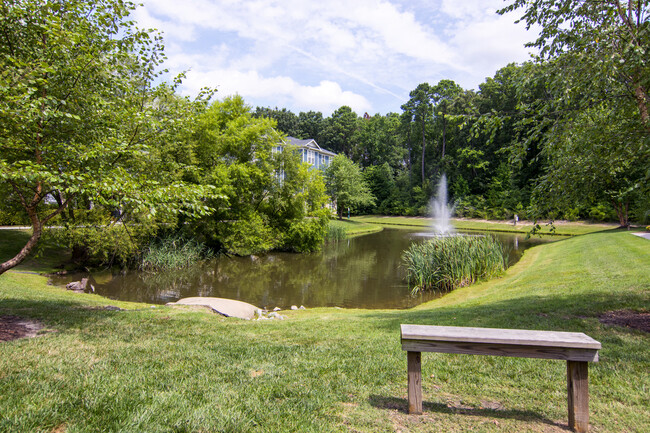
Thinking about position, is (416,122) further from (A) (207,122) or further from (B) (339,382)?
(B) (339,382)

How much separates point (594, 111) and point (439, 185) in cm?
4904

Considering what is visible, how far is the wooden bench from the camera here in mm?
3020

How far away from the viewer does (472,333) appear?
10.7 ft

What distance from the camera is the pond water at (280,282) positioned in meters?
12.9

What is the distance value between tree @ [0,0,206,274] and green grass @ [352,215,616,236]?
74.9 feet

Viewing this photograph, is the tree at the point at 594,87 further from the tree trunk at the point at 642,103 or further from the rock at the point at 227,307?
the rock at the point at 227,307

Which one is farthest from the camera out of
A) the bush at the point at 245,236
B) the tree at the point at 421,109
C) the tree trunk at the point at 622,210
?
the tree at the point at 421,109

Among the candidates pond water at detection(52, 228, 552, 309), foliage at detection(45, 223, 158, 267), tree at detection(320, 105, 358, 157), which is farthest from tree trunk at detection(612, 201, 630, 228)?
tree at detection(320, 105, 358, 157)

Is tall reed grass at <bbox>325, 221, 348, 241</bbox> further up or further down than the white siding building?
further down

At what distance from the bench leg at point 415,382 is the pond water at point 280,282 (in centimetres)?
874

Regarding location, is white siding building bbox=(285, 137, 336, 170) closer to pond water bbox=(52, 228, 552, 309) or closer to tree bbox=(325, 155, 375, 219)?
tree bbox=(325, 155, 375, 219)

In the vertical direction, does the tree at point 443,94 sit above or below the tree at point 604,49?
above

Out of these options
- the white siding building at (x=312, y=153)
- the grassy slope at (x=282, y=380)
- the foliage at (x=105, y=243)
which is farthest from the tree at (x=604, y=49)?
the white siding building at (x=312, y=153)

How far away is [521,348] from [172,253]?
18392mm
